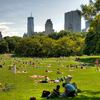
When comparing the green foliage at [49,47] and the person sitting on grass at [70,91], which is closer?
the person sitting on grass at [70,91]

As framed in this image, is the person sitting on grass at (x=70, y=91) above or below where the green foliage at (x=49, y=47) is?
below

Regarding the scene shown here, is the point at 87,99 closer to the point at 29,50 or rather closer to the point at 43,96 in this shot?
the point at 43,96

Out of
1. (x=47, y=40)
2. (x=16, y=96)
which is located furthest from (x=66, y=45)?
(x=16, y=96)

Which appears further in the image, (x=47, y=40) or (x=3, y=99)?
(x=47, y=40)

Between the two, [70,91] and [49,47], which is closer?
[70,91]

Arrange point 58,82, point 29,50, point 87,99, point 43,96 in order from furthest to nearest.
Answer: point 29,50
point 58,82
point 43,96
point 87,99

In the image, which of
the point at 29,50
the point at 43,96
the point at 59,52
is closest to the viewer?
the point at 43,96

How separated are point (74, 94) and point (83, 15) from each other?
1527 cm

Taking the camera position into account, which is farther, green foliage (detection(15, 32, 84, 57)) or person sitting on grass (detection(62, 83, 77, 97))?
green foliage (detection(15, 32, 84, 57))

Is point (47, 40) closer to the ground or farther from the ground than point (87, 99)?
farther from the ground

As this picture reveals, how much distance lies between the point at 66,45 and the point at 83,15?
113748 mm

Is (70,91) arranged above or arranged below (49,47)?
below

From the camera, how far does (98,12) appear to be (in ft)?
136

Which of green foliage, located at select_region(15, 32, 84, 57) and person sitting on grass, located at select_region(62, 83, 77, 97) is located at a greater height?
green foliage, located at select_region(15, 32, 84, 57)
